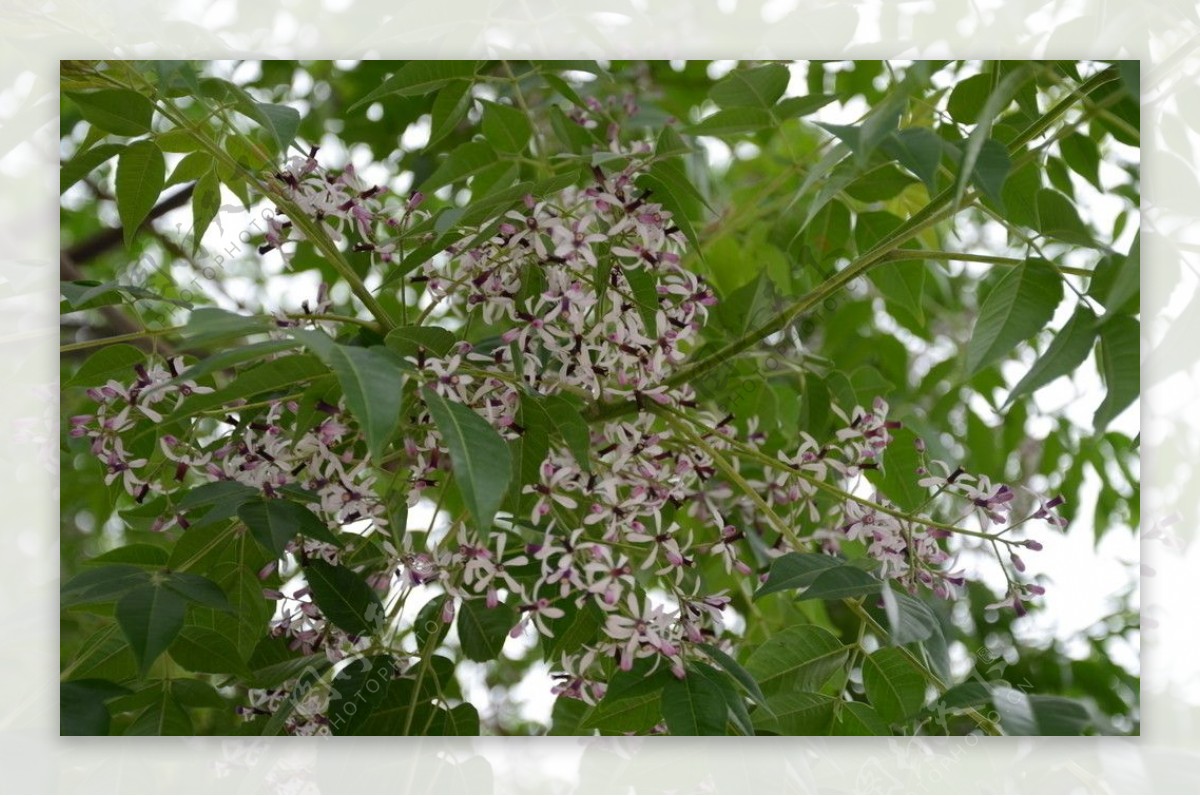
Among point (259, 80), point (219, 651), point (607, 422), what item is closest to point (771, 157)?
point (259, 80)

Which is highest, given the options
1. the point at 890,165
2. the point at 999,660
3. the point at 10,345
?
the point at 890,165

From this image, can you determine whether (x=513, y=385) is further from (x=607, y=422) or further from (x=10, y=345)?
(x=10, y=345)

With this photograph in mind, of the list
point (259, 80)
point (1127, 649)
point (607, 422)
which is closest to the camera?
point (607, 422)

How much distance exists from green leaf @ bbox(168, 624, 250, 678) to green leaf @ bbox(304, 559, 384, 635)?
9 centimetres

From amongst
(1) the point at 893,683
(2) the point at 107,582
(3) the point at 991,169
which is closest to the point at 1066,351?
(3) the point at 991,169

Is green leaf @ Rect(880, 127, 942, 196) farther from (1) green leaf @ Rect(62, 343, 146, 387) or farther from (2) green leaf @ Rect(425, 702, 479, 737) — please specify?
(1) green leaf @ Rect(62, 343, 146, 387)

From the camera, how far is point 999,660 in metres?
1.13

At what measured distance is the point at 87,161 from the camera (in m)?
1.27

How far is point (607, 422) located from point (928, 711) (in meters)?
0.41

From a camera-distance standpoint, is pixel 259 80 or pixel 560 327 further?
pixel 259 80

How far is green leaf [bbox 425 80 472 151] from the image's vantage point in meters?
1.32

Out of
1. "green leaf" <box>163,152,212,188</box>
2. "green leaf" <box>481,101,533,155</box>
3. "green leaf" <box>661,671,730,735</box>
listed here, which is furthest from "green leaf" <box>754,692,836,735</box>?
"green leaf" <box>163,152,212,188</box>

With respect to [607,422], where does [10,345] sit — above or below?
above

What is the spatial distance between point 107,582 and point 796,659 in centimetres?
63
